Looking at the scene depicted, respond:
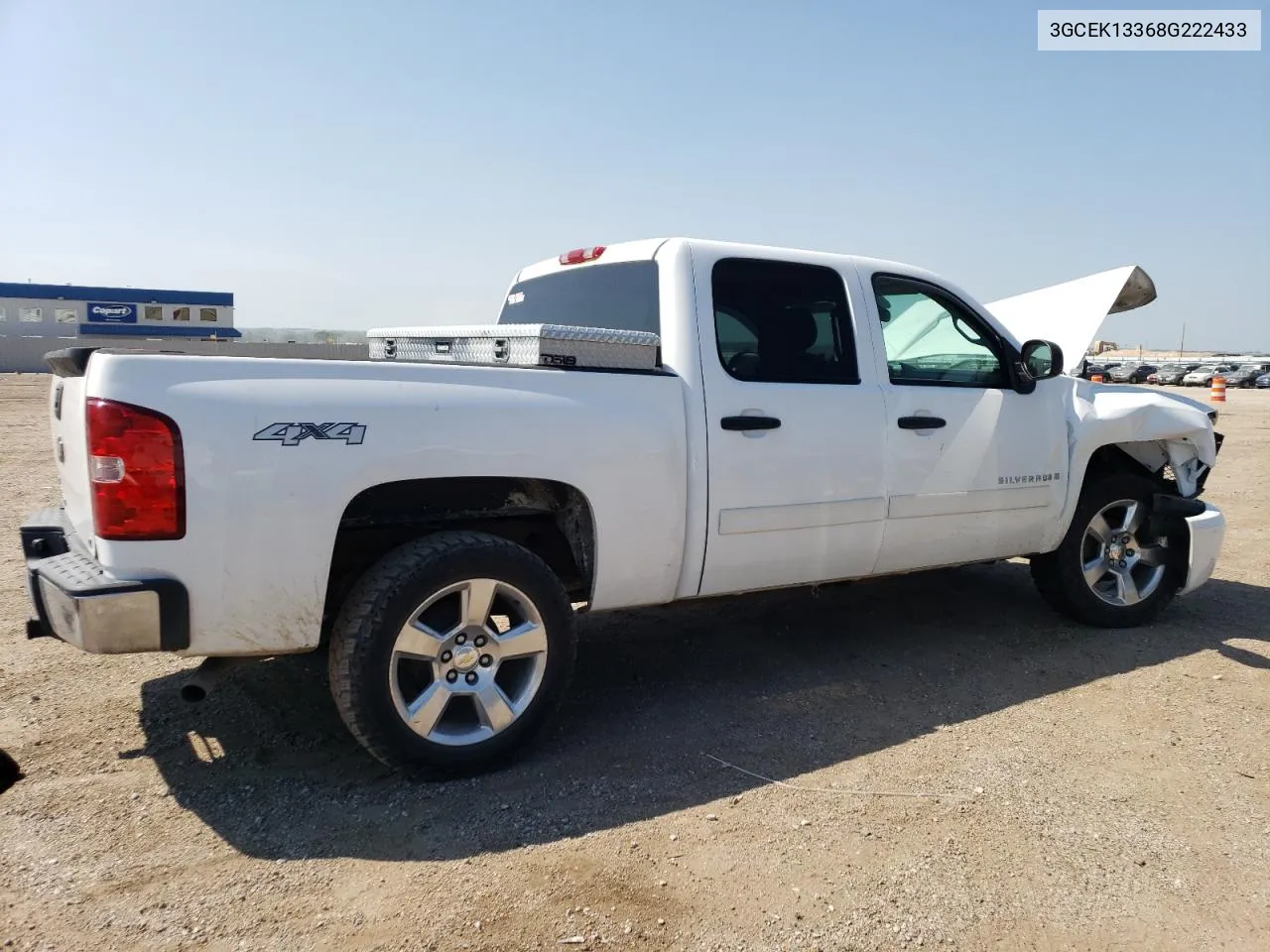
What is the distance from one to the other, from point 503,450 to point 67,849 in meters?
1.82

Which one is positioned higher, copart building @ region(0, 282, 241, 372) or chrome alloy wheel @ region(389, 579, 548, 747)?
copart building @ region(0, 282, 241, 372)

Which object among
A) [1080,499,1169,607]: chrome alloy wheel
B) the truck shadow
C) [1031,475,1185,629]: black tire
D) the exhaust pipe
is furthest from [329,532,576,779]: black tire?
[1080,499,1169,607]: chrome alloy wheel

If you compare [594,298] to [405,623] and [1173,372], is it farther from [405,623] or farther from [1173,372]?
[1173,372]

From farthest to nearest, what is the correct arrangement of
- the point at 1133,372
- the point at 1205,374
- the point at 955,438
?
the point at 1133,372
the point at 1205,374
the point at 955,438

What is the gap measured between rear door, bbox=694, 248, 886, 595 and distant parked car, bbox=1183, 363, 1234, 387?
188 ft

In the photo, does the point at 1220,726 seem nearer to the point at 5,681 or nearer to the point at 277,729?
the point at 277,729

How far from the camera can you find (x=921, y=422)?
4.30 m

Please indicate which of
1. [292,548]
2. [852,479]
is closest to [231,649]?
[292,548]

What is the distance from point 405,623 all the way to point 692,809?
1.17 metres

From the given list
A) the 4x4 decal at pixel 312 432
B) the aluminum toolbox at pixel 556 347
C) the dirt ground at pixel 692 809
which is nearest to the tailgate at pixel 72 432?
the 4x4 decal at pixel 312 432

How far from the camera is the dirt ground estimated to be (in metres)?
2.55

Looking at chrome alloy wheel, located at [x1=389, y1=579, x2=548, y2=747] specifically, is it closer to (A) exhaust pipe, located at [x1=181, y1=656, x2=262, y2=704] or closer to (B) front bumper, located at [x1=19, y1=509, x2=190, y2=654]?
(A) exhaust pipe, located at [x1=181, y1=656, x2=262, y2=704]

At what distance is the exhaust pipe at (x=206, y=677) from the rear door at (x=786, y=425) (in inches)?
71.4

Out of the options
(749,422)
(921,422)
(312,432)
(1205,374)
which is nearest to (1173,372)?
(1205,374)
